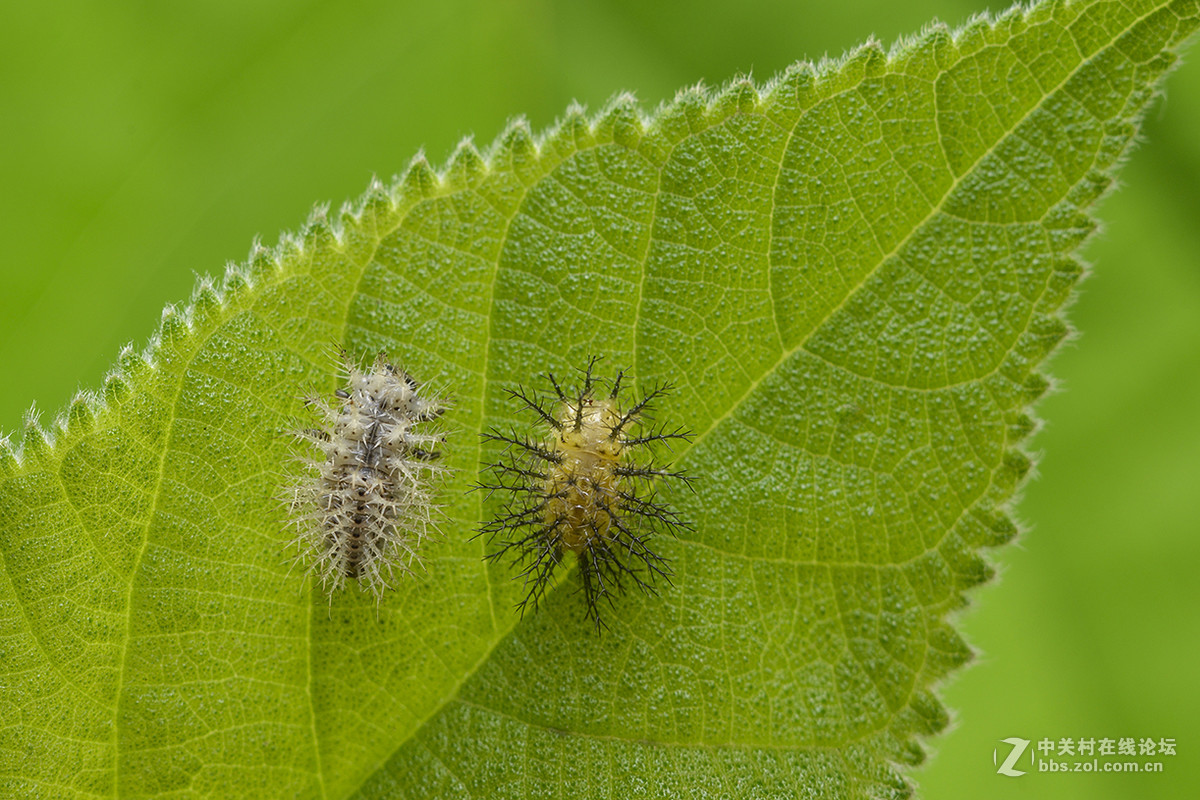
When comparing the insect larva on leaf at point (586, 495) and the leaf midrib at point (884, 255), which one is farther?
the insect larva on leaf at point (586, 495)

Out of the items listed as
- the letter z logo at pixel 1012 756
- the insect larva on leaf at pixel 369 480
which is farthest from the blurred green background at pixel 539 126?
the insect larva on leaf at pixel 369 480

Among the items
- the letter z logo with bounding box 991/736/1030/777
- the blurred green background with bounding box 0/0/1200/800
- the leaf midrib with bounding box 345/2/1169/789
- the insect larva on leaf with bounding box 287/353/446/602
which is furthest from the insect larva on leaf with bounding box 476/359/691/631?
the letter z logo with bounding box 991/736/1030/777

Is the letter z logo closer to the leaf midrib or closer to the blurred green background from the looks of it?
the blurred green background

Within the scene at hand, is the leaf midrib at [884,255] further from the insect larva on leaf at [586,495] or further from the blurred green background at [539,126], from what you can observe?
the blurred green background at [539,126]

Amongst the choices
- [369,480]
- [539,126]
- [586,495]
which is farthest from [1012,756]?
[539,126]

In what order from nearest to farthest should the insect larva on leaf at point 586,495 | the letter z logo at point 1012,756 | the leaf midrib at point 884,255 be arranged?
the leaf midrib at point 884,255
the insect larva on leaf at point 586,495
the letter z logo at point 1012,756

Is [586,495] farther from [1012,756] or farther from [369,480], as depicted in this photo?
[1012,756]
